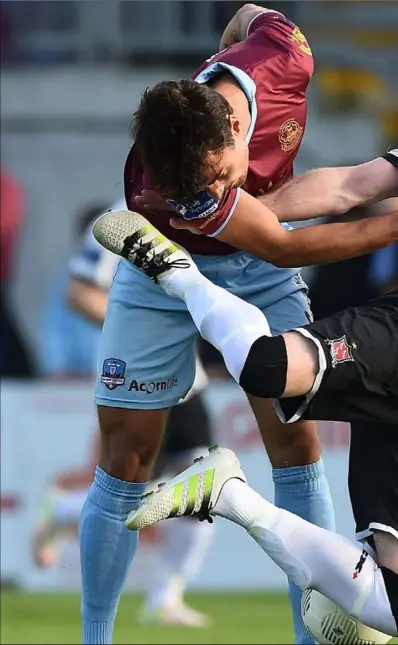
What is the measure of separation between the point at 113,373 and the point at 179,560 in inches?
A: 118

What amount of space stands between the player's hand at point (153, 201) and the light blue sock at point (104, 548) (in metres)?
0.83

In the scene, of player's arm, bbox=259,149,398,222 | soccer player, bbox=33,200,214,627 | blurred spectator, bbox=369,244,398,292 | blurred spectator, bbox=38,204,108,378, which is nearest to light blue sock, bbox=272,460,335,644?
player's arm, bbox=259,149,398,222

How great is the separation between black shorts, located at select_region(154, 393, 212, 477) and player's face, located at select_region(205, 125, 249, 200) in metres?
3.26

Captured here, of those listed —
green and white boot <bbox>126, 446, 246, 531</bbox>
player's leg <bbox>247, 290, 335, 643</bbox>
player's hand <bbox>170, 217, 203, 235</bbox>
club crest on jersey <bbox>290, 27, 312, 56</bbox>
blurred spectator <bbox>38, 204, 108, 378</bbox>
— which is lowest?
blurred spectator <bbox>38, 204, 108, 378</bbox>

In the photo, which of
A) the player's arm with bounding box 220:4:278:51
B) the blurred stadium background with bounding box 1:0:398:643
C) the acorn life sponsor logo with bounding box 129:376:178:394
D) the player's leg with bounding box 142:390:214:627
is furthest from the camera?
the blurred stadium background with bounding box 1:0:398:643

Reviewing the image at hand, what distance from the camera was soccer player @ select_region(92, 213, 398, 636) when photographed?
361 centimetres

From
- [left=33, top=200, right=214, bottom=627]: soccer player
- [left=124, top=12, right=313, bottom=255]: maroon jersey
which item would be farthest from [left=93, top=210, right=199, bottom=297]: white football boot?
[left=33, top=200, right=214, bottom=627]: soccer player

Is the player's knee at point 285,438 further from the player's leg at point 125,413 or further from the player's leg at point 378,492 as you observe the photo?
the player's leg at point 378,492

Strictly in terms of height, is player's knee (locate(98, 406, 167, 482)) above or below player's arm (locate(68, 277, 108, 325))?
above

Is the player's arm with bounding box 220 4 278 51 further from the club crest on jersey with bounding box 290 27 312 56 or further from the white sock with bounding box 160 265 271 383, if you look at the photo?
the white sock with bounding box 160 265 271 383

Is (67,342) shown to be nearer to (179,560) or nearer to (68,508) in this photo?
(68,508)

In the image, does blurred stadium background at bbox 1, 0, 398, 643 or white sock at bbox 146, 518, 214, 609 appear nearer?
white sock at bbox 146, 518, 214, 609

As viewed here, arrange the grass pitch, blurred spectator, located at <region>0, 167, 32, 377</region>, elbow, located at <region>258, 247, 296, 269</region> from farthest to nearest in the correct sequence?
blurred spectator, located at <region>0, 167, 32, 377</region>
the grass pitch
elbow, located at <region>258, 247, 296, 269</region>

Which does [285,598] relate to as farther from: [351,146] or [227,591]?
[351,146]
